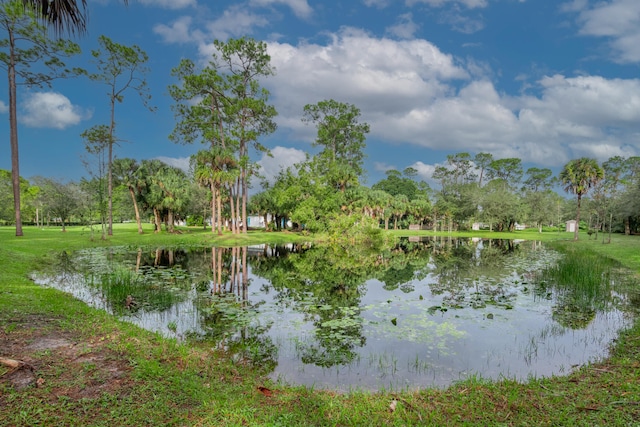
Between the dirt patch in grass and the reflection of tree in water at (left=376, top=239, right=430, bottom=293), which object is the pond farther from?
→ the dirt patch in grass

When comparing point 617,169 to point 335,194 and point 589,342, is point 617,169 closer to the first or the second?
point 335,194

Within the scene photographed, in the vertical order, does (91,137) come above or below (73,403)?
above

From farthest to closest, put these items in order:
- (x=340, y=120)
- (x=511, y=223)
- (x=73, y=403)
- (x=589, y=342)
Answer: (x=511, y=223) < (x=340, y=120) < (x=589, y=342) < (x=73, y=403)

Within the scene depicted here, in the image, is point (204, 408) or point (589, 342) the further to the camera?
point (589, 342)

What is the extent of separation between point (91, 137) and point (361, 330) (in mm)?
37253

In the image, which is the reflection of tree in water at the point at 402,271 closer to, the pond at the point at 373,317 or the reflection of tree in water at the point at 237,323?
the pond at the point at 373,317

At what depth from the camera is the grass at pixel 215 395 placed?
4.36 metres

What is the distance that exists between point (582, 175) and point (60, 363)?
5067 cm

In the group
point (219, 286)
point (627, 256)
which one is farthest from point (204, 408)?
point (627, 256)

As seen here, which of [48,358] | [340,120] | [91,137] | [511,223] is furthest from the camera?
[511,223]

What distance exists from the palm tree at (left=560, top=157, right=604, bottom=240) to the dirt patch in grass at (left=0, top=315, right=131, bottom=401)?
48.1 m

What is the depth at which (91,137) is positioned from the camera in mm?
35000

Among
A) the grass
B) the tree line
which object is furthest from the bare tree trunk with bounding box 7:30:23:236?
the grass

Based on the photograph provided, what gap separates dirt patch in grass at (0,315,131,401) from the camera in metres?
4.74
